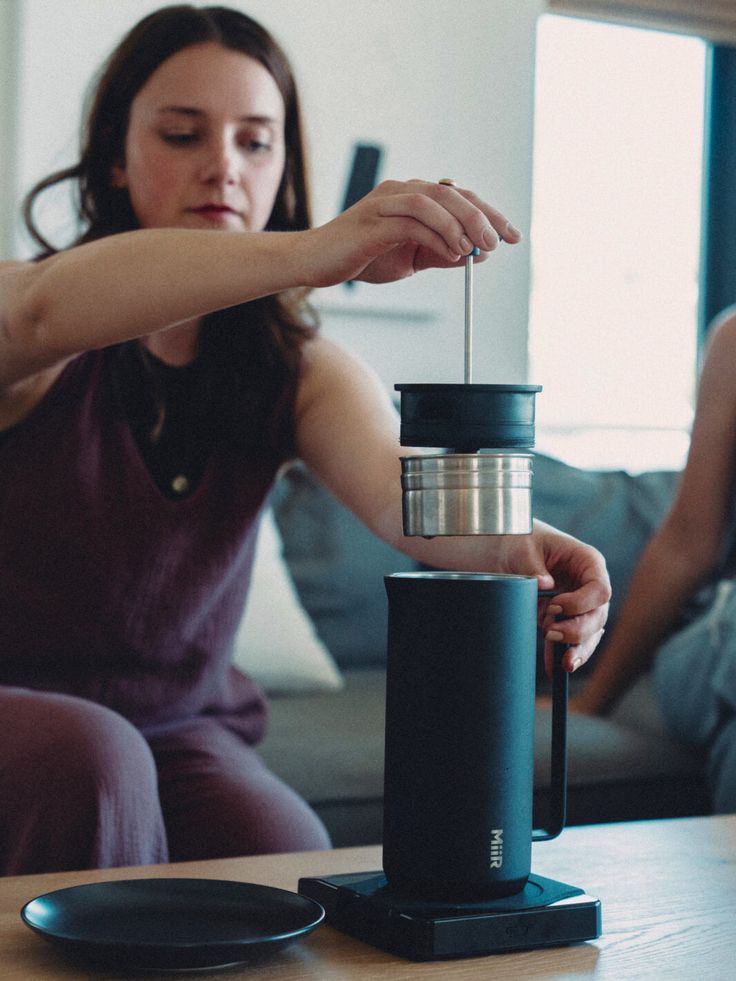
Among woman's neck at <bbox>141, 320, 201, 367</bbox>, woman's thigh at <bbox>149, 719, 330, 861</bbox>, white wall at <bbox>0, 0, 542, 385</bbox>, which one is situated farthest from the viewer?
white wall at <bbox>0, 0, 542, 385</bbox>

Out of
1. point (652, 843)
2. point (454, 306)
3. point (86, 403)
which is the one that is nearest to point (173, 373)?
point (86, 403)

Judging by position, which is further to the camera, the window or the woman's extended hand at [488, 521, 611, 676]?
the window

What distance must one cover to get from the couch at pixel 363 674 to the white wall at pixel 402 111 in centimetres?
72

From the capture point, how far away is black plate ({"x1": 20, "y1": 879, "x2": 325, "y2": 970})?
2.45 ft

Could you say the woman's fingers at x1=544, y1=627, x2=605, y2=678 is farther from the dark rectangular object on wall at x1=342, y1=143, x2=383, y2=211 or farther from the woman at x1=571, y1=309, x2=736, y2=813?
the dark rectangular object on wall at x1=342, y1=143, x2=383, y2=211

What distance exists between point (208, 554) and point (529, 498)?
2.42 feet

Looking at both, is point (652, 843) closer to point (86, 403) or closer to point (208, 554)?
point (208, 554)

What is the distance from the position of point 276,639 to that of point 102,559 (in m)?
0.88

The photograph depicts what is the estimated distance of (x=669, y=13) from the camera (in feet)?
12.7

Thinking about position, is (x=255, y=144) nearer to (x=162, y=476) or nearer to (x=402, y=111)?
(x=162, y=476)

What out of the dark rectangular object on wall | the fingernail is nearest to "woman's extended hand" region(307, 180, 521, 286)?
the fingernail

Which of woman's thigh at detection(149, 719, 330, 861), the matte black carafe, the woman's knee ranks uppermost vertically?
the matte black carafe

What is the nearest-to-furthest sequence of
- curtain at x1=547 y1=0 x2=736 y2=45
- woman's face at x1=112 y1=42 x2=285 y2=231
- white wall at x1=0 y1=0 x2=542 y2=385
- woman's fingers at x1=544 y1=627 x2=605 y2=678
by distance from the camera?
woman's fingers at x1=544 y1=627 x2=605 y2=678 → woman's face at x1=112 y1=42 x2=285 y2=231 → white wall at x1=0 y1=0 x2=542 y2=385 → curtain at x1=547 y1=0 x2=736 y2=45

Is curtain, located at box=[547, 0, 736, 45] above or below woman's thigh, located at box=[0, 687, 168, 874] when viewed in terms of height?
above
